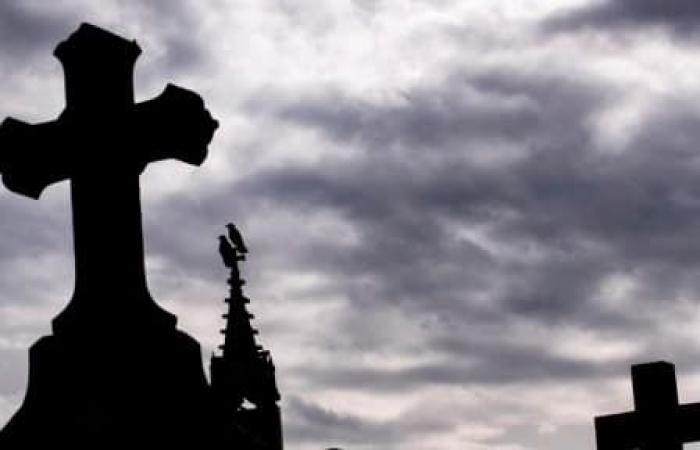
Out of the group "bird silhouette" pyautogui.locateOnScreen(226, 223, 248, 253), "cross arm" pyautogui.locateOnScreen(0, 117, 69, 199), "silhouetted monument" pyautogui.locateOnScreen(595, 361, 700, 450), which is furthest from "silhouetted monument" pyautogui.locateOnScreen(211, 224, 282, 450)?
"cross arm" pyautogui.locateOnScreen(0, 117, 69, 199)

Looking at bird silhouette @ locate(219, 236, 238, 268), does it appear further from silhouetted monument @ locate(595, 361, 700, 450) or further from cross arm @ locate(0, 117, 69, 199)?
cross arm @ locate(0, 117, 69, 199)

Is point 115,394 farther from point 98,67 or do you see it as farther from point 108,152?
point 98,67

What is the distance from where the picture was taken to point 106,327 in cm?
698

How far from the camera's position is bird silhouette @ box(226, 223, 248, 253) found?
2242 centimetres

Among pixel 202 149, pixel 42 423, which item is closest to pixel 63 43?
pixel 202 149

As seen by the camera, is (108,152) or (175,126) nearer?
(175,126)

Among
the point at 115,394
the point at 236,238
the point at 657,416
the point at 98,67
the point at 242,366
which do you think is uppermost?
the point at 236,238

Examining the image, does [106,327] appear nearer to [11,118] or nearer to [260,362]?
[11,118]

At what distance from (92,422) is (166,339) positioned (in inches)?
23.6

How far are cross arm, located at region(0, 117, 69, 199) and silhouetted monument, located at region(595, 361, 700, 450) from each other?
4.07m

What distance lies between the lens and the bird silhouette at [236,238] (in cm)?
2242

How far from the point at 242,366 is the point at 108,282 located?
17046 mm

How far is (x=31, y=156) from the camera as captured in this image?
761cm

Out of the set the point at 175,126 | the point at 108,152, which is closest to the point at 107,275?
the point at 108,152
